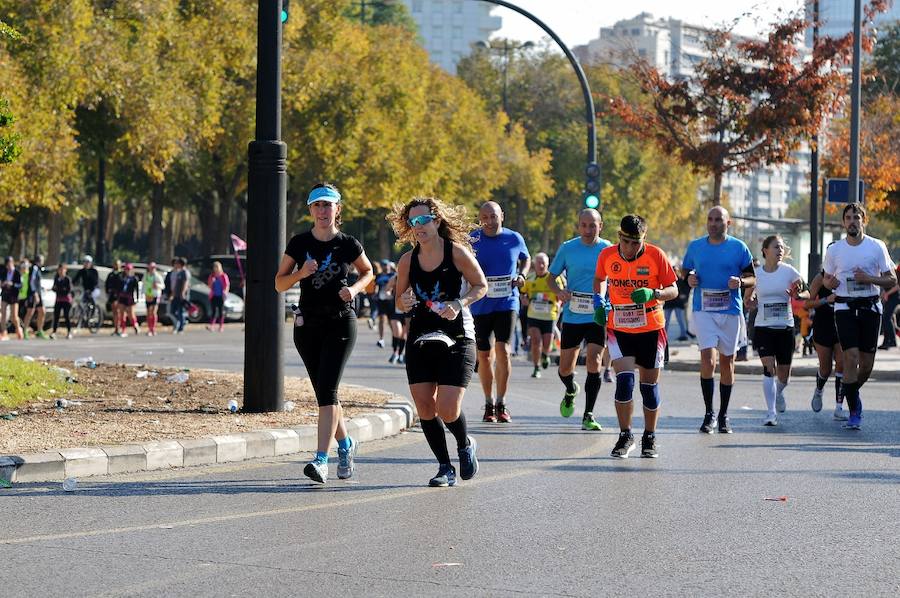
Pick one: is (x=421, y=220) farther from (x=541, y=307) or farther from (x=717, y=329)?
(x=541, y=307)

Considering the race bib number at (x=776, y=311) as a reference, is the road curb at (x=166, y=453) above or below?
below

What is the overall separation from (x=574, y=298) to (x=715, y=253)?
126 centimetres

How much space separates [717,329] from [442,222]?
4169 millimetres

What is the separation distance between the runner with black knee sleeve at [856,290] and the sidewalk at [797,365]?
7.80 m

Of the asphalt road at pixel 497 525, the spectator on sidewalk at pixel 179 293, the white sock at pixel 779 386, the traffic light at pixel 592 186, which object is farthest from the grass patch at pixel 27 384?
the spectator on sidewalk at pixel 179 293

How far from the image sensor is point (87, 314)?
33938mm

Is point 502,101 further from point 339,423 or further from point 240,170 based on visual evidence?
point 339,423

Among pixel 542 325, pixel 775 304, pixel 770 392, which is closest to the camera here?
pixel 770 392

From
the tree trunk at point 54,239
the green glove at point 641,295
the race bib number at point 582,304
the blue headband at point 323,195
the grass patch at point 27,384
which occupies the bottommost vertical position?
the grass patch at point 27,384

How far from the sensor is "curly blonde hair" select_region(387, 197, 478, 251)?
956cm

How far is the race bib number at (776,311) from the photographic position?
47.5 ft

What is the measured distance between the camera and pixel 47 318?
114ft

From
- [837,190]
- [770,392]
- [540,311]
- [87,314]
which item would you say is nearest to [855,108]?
[837,190]

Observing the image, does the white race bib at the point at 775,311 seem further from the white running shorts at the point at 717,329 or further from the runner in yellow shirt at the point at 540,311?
the runner in yellow shirt at the point at 540,311
